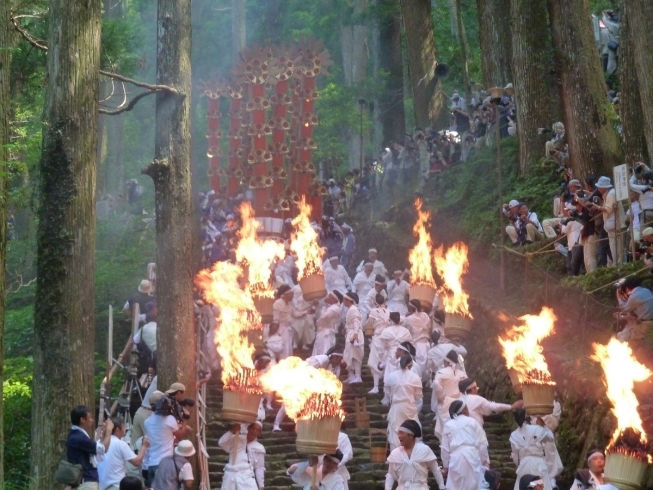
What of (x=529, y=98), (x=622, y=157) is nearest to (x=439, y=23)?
(x=529, y=98)

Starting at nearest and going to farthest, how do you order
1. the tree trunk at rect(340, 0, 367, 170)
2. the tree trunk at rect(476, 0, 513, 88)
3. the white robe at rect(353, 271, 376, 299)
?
the white robe at rect(353, 271, 376, 299)
the tree trunk at rect(476, 0, 513, 88)
the tree trunk at rect(340, 0, 367, 170)

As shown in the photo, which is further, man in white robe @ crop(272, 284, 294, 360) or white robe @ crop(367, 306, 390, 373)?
man in white robe @ crop(272, 284, 294, 360)

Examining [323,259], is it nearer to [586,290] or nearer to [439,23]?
[586,290]

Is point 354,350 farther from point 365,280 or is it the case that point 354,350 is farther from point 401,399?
point 365,280

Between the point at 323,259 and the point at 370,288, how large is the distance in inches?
83.6

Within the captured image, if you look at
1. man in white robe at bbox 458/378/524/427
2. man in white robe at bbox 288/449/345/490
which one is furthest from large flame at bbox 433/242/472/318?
man in white robe at bbox 288/449/345/490

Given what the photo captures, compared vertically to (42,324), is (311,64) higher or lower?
higher

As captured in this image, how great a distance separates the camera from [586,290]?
664 inches

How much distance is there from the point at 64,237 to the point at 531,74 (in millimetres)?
14862

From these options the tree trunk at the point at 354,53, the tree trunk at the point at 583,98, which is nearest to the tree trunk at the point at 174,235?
the tree trunk at the point at 583,98

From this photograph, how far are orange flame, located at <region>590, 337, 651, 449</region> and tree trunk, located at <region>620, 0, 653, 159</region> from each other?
5.88 meters

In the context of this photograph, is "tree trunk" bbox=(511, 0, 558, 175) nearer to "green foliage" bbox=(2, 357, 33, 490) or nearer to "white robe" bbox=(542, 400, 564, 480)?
"white robe" bbox=(542, 400, 564, 480)

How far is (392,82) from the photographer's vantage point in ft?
122

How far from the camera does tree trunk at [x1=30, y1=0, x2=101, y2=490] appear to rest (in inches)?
469
